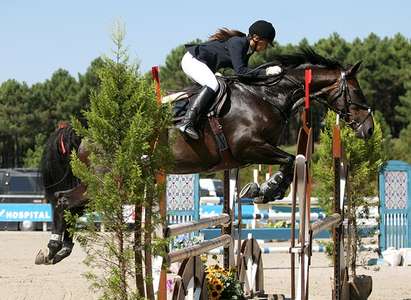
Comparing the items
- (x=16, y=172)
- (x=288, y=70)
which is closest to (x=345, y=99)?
(x=288, y=70)

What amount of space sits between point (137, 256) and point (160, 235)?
0.15 m

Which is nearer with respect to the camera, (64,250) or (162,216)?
(162,216)

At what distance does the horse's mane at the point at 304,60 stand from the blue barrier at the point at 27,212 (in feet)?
40.1

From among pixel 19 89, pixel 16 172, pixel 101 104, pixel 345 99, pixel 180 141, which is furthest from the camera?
pixel 19 89

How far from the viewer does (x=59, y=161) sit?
6.17 metres

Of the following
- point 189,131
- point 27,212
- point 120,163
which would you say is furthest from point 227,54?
point 27,212

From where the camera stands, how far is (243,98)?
6023 mm

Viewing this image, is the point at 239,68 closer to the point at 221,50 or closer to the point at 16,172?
the point at 221,50

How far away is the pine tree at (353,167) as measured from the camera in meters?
8.14

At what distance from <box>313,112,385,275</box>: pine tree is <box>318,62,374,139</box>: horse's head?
1561 mm

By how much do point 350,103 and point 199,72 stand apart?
1152 mm

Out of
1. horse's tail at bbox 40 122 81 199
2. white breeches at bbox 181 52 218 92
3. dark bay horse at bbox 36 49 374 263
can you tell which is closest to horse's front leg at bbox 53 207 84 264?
dark bay horse at bbox 36 49 374 263

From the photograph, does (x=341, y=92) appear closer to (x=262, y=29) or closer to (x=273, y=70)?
(x=273, y=70)

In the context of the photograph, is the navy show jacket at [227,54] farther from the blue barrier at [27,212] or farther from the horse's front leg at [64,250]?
the blue barrier at [27,212]
